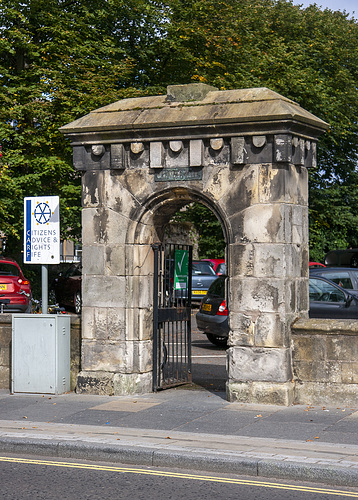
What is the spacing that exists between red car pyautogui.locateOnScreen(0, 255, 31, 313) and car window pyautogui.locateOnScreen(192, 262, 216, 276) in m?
8.28

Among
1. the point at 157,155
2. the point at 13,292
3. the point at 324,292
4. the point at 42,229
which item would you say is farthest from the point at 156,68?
the point at 157,155

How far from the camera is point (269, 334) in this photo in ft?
32.1

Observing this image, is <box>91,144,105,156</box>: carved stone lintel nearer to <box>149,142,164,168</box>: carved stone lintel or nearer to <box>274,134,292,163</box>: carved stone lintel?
<box>149,142,164,168</box>: carved stone lintel

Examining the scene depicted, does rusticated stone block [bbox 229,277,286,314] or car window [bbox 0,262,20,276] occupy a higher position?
car window [bbox 0,262,20,276]

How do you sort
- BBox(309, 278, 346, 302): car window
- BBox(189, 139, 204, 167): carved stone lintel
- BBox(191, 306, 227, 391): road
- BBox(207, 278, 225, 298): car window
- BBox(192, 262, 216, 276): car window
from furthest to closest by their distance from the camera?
1. BBox(192, 262, 216, 276): car window
2. BBox(207, 278, 225, 298): car window
3. BBox(309, 278, 346, 302): car window
4. BBox(191, 306, 227, 391): road
5. BBox(189, 139, 204, 167): carved stone lintel

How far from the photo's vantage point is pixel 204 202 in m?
10.6

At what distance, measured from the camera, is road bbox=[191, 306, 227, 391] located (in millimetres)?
11805

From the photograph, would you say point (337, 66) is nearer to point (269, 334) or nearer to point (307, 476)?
point (269, 334)

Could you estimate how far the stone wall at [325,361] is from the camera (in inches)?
377

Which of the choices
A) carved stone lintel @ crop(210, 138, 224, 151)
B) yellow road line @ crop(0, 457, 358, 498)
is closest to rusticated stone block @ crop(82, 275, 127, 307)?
carved stone lintel @ crop(210, 138, 224, 151)

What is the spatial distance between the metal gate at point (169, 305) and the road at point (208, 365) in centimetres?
49

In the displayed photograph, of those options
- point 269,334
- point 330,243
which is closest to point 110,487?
point 269,334

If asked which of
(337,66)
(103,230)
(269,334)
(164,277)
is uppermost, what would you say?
(337,66)

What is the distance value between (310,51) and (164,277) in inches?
989
